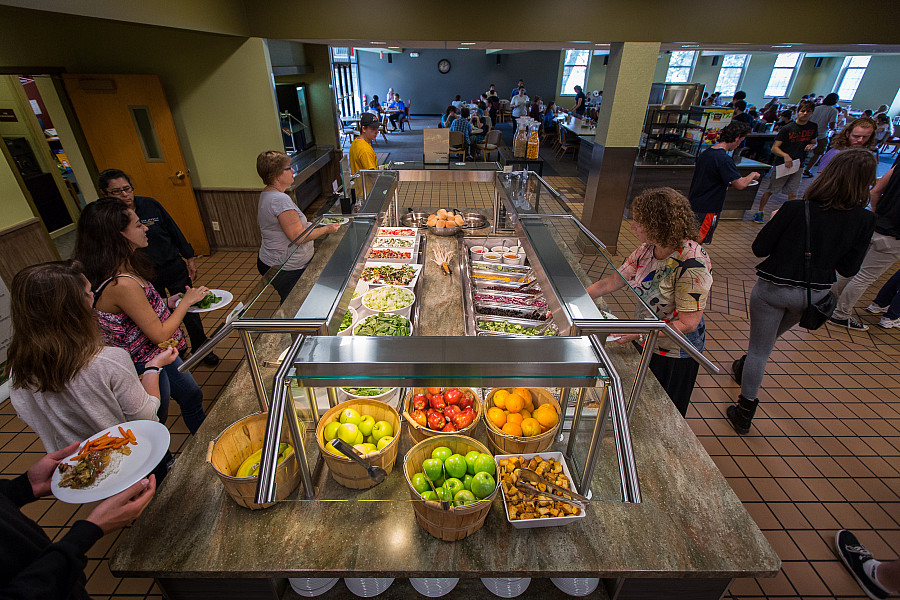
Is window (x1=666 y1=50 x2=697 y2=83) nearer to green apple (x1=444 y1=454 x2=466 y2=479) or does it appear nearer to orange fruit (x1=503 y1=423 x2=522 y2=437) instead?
orange fruit (x1=503 y1=423 x2=522 y2=437)

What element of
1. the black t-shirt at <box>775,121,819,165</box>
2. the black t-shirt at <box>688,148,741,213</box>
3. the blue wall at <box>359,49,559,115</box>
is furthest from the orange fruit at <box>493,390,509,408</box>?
the blue wall at <box>359,49,559,115</box>

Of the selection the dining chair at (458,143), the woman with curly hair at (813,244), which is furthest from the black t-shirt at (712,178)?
the dining chair at (458,143)

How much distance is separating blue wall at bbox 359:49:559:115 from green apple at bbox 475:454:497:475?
21.1 m

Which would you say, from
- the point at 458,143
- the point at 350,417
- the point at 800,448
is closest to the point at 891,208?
the point at 800,448

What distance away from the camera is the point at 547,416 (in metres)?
1.77

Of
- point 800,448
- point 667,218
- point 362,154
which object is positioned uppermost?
point 667,218

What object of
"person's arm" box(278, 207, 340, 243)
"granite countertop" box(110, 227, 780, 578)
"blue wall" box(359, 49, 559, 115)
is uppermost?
"blue wall" box(359, 49, 559, 115)

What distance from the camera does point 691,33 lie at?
5.23 m

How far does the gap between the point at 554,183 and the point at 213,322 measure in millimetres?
8191

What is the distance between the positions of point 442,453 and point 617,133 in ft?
18.8

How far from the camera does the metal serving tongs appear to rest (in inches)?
57.0

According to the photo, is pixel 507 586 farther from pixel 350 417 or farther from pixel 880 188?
pixel 880 188

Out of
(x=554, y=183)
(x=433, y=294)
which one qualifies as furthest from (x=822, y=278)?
(x=554, y=183)

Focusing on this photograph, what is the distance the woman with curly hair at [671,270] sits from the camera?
2303 mm
